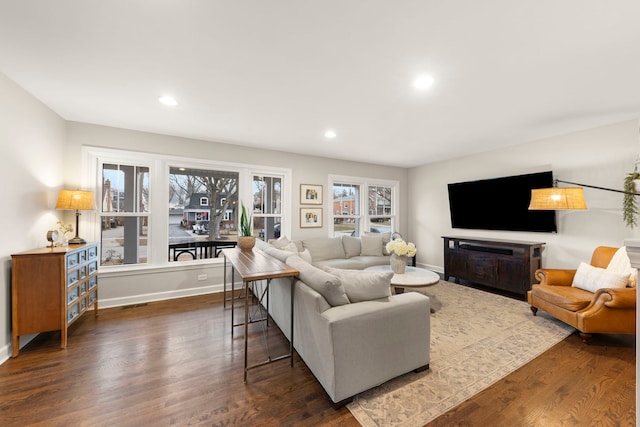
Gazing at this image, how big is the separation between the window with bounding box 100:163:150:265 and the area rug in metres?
3.67

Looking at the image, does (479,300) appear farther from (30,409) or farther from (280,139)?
(30,409)

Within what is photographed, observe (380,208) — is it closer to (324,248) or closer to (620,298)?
(324,248)

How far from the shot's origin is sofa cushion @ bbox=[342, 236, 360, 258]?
4973 millimetres

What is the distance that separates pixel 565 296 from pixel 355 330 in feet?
8.55

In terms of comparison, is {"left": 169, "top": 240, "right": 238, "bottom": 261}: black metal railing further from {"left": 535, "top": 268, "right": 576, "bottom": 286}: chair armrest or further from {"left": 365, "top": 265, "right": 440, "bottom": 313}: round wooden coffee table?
{"left": 535, "top": 268, "right": 576, "bottom": 286}: chair armrest

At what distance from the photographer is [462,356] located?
2.27 m

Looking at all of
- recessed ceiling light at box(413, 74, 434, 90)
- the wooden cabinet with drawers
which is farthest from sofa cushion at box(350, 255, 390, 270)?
the wooden cabinet with drawers

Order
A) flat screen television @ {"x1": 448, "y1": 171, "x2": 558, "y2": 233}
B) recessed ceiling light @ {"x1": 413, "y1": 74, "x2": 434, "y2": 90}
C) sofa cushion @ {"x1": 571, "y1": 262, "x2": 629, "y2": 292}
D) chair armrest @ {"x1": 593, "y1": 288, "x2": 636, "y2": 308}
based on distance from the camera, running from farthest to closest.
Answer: flat screen television @ {"x1": 448, "y1": 171, "x2": 558, "y2": 233} → sofa cushion @ {"x1": 571, "y1": 262, "x2": 629, "y2": 292} → chair armrest @ {"x1": 593, "y1": 288, "x2": 636, "y2": 308} → recessed ceiling light @ {"x1": 413, "y1": 74, "x2": 434, "y2": 90}

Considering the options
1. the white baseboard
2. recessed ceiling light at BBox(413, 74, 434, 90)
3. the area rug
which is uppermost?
recessed ceiling light at BBox(413, 74, 434, 90)

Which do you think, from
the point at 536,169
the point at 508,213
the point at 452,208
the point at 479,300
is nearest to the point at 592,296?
the point at 479,300

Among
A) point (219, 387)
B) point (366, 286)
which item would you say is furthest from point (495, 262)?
point (219, 387)

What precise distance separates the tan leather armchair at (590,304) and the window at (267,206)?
3980 millimetres

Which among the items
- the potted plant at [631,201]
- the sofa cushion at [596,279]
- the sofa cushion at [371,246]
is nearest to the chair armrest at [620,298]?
the sofa cushion at [596,279]

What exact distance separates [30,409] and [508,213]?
19.6 ft
